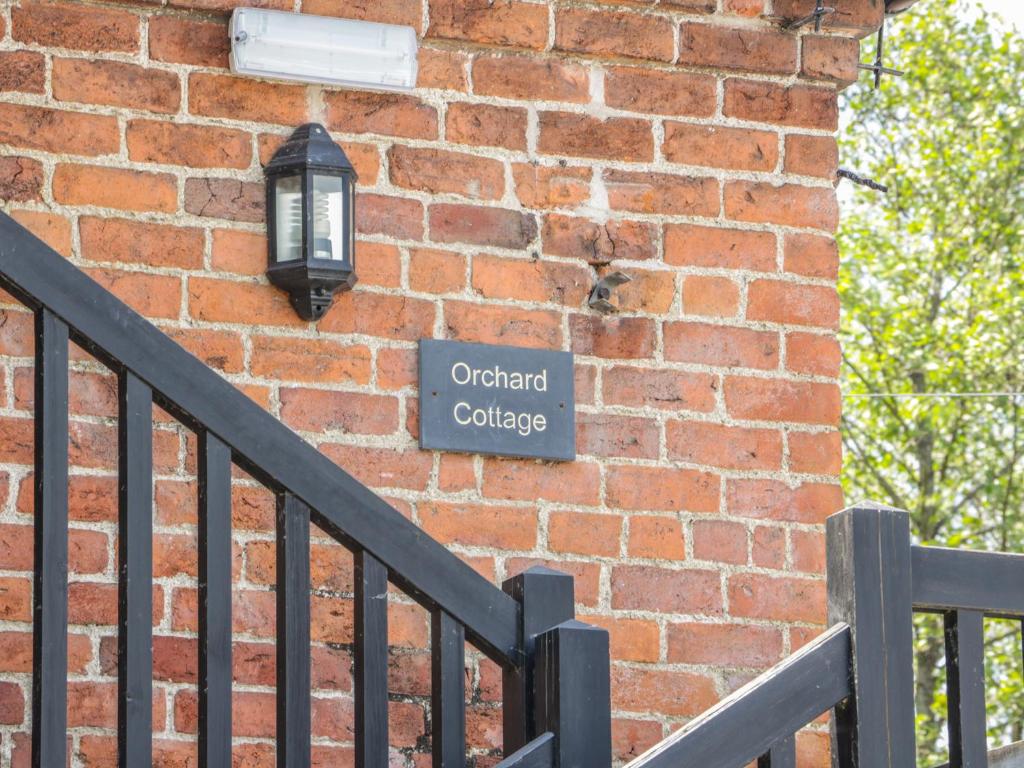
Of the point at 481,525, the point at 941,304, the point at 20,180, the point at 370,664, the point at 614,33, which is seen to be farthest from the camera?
the point at 941,304

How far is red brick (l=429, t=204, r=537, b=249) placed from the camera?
301cm

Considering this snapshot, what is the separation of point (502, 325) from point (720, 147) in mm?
521

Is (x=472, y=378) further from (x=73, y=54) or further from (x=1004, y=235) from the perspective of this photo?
(x=1004, y=235)

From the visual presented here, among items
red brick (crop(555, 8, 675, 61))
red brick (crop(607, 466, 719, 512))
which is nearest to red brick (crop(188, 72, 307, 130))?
red brick (crop(555, 8, 675, 61))

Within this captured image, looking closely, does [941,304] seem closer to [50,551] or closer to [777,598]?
[777,598]

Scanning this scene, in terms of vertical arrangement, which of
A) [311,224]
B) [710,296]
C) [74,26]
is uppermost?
[74,26]

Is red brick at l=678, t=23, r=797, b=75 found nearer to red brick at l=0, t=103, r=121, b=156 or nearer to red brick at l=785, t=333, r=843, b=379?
red brick at l=785, t=333, r=843, b=379

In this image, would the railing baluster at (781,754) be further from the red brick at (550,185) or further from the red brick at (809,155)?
the red brick at (809,155)

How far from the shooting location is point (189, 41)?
2.93 meters

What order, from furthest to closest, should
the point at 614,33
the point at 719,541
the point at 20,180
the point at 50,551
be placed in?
the point at 614,33 → the point at 719,541 → the point at 20,180 → the point at 50,551

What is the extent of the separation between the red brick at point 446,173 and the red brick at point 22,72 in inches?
22.6

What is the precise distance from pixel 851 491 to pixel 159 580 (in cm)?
756

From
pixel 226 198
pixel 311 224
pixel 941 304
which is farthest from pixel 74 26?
pixel 941 304

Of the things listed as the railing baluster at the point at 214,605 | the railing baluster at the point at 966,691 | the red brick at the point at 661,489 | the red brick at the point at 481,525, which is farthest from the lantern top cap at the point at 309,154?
the railing baluster at the point at 966,691
